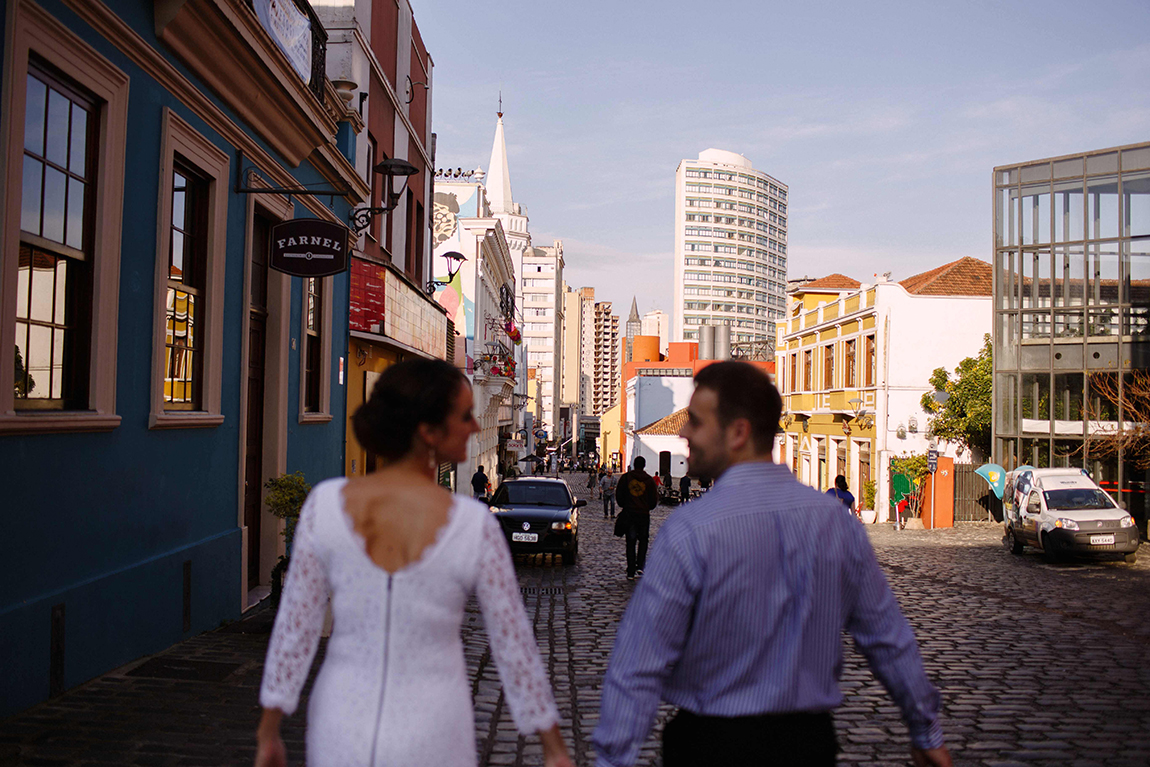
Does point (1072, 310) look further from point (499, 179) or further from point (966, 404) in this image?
point (499, 179)

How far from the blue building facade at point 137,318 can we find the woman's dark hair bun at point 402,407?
371 cm

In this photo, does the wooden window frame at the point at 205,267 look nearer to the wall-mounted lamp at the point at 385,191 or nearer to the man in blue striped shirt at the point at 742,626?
the wall-mounted lamp at the point at 385,191

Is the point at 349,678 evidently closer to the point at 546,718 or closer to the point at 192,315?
the point at 546,718

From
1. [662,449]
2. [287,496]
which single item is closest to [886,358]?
[287,496]

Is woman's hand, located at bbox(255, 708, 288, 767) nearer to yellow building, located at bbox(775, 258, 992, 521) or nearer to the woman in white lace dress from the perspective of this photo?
the woman in white lace dress

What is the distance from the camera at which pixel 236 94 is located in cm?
902

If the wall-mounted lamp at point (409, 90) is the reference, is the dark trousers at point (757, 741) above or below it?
below

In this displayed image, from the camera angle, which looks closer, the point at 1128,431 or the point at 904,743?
the point at 904,743

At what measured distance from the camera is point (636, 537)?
13.9m

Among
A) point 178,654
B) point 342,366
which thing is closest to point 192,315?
point 178,654

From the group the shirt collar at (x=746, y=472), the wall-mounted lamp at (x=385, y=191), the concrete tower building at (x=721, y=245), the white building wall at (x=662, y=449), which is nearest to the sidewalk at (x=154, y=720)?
the shirt collar at (x=746, y=472)

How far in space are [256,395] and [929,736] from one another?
9.40m

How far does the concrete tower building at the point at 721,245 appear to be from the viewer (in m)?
171

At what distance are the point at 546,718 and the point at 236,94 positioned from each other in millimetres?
8009
